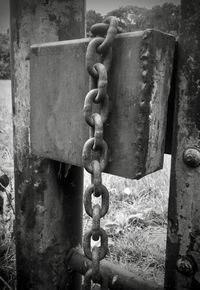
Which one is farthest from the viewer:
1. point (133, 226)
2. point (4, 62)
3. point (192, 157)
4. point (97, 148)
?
point (4, 62)

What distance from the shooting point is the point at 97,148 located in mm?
665

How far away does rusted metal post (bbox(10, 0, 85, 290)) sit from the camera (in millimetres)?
984

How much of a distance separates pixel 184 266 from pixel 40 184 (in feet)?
1.84

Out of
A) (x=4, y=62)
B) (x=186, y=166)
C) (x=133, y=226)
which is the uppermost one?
(x=4, y=62)

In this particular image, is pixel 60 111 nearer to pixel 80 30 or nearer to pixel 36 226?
pixel 80 30

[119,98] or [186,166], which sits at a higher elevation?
[119,98]

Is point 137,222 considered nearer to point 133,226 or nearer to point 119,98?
point 133,226

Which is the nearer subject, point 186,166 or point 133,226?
point 186,166

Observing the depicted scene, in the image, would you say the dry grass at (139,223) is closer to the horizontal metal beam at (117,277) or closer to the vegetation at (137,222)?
the vegetation at (137,222)

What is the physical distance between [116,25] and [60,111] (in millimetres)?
322

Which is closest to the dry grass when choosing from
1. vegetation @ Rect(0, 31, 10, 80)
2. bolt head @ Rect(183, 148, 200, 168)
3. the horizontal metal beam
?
the horizontal metal beam

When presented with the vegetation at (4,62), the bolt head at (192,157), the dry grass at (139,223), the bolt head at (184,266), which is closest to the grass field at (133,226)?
the dry grass at (139,223)

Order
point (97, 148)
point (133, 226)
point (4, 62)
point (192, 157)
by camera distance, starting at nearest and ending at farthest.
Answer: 1. point (97, 148)
2. point (192, 157)
3. point (133, 226)
4. point (4, 62)

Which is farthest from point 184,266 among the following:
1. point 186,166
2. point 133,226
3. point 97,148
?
point 133,226
